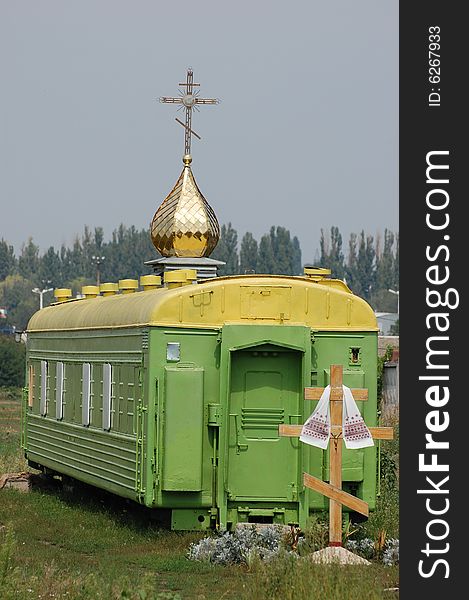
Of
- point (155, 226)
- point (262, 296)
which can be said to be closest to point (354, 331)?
point (262, 296)

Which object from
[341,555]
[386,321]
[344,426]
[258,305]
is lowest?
[341,555]

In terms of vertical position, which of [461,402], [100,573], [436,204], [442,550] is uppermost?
[436,204]

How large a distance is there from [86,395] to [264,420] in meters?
4.00

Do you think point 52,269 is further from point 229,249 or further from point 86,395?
point 86,395

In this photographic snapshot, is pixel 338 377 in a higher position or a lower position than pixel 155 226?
lower

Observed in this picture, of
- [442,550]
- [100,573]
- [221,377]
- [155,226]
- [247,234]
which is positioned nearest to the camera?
[442,550]

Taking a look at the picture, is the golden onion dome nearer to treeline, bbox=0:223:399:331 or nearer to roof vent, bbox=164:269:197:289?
roof vent, bbox=164:269:197:289

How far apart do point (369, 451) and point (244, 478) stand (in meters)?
1.37

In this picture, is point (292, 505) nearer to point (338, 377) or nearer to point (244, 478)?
point (244, 478)

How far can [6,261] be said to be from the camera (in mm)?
137250

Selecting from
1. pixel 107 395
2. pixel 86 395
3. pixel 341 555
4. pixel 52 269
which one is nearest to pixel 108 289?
pixel 86 395

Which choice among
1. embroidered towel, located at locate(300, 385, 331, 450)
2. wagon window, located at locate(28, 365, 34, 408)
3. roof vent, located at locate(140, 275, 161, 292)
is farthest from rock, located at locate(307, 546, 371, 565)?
wagon window, located at locate(28, 365, 34, 408)

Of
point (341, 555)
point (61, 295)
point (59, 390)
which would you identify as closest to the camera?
point (341, 555)

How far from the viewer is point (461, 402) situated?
29.3 feet
